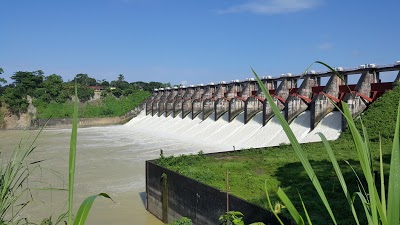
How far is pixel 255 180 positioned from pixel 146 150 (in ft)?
44.3

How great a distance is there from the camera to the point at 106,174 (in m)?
15.5

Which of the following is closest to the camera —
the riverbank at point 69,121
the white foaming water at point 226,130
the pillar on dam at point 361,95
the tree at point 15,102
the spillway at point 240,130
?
the pillar on dam at point 361,95

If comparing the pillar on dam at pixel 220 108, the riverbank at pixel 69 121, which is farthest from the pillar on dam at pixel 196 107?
the riverbank at pixel 69 121

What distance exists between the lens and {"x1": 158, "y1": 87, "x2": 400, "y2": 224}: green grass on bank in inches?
268

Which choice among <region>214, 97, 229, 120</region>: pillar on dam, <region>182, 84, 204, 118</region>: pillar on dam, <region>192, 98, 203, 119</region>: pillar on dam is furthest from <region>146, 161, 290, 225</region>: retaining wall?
<region>182, 84, 204, 118</region>: pillar on dam

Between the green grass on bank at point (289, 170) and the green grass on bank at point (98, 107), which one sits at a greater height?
the green grass on bank at point (98, 107)

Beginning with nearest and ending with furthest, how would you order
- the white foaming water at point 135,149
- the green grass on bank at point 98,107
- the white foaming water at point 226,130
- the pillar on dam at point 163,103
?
the white foaming water at point 135,149 → the white foaming water at point 226,130 → the pillar on dam at point 163,103 → the green grass on bank at point 98,107

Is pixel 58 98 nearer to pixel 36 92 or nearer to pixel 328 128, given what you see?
pixel 36 92

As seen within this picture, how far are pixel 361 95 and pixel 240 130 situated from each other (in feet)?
24.3

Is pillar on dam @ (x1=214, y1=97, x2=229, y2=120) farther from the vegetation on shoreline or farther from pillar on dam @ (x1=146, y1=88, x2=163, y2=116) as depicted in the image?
the vegetation on shoreline

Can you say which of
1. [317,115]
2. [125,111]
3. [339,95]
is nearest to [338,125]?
[317,115]

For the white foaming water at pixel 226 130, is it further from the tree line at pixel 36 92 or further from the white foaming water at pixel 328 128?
the tree line at pixel 36 92

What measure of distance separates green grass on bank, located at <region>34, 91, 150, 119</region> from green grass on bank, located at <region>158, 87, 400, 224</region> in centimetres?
3186

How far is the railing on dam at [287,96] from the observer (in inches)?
681
